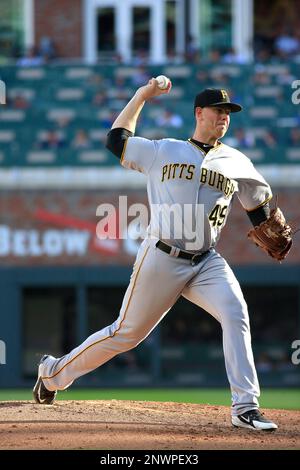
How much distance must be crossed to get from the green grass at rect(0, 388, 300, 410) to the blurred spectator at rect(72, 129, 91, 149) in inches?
152

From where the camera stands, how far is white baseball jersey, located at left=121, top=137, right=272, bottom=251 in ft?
19.1

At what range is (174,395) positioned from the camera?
48.0 feet

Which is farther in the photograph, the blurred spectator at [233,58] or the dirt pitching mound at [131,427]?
the blurred spectator at [233,58]

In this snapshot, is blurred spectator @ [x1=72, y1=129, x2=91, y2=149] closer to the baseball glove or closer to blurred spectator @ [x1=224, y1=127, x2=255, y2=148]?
blurred spectator @ [x1=224, y1=127, x2=255, y2=148]

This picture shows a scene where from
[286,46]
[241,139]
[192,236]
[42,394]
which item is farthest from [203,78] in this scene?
[192,236]

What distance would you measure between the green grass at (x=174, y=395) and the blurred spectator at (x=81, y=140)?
3850mm

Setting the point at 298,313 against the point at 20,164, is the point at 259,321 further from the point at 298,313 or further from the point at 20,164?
the point at 20,164

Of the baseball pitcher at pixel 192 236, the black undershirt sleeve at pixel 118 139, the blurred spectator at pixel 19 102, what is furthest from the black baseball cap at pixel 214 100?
the blurred spectator at pixel 19 102

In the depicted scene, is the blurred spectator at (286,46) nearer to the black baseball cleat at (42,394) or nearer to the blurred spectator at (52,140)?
the blurred spectator at (52,140)

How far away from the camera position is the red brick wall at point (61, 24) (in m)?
19.2

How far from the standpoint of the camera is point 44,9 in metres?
19.4

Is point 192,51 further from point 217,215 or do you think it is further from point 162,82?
point 217,215

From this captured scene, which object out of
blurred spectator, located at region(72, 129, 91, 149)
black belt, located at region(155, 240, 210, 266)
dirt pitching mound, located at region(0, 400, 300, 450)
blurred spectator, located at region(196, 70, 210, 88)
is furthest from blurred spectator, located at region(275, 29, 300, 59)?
black belt, located at region(155, 240, 210, 266)

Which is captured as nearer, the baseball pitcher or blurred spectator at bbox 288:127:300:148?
the baseball pitcher
